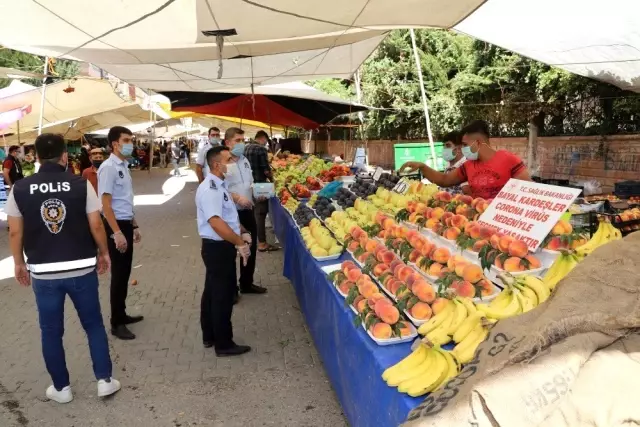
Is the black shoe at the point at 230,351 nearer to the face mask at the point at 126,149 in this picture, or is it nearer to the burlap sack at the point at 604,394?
the face mask at the point at 126,149

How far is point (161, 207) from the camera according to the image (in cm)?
1484

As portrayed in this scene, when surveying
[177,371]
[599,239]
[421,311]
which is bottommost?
[177,371]

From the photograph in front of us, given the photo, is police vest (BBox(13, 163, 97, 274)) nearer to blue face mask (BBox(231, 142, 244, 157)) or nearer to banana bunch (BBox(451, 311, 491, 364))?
banana bunch (BBox(451, 311, 491, 364))

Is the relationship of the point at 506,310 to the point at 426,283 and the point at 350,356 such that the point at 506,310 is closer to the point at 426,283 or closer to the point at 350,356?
the point at 426,283

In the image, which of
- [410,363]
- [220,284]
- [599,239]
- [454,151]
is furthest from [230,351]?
[454,151]

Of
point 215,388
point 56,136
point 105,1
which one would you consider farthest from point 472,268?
point 105,1

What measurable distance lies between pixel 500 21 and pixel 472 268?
3069mm

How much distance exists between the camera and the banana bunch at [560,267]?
2.66 m

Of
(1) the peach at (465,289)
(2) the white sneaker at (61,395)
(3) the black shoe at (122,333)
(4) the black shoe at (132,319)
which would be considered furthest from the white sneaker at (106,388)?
(1) the peach at (465,289)

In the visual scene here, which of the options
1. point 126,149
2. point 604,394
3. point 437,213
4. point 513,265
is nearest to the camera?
point 604,394

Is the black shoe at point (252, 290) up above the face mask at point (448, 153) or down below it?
below

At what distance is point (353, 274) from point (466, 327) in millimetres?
1235

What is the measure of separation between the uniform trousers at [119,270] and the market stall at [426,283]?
6.00 ft

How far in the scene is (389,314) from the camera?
267 cm
